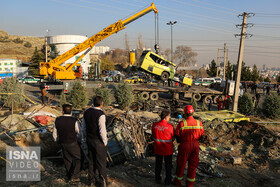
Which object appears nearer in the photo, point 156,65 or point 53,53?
point 156,65

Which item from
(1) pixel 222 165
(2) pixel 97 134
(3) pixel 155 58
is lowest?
(1) pixel 222 165

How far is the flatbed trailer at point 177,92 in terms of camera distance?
18.4 meters

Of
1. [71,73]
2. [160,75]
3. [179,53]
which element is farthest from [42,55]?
[179,53]

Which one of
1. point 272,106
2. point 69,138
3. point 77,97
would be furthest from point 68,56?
point 272,106

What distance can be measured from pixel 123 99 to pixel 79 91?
9.44 ft

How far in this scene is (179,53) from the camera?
237 feet

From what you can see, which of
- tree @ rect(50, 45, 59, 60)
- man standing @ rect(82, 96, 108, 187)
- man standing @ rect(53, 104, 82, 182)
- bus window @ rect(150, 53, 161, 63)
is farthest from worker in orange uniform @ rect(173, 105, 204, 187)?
tree @ rect(50, 45, 59, 60)

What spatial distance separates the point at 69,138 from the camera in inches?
150

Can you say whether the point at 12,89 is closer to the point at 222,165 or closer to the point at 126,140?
the point at 126,140

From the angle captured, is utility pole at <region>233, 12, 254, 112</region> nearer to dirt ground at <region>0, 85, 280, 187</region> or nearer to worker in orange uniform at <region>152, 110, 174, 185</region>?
dirt ground at <region>0, 85, 280, 187</region>

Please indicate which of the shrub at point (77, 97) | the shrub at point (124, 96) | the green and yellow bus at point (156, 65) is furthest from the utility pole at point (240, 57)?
the shrub at point (77, 97)

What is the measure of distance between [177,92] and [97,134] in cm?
1546

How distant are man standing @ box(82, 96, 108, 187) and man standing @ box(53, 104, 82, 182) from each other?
0.22 meters

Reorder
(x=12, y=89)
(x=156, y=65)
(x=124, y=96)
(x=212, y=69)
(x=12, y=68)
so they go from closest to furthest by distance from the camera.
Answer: (x=12, y=89) → (x=124, y=96) → (x=156, y=65) → (x=12, y=68) → (x=212, y=69)
